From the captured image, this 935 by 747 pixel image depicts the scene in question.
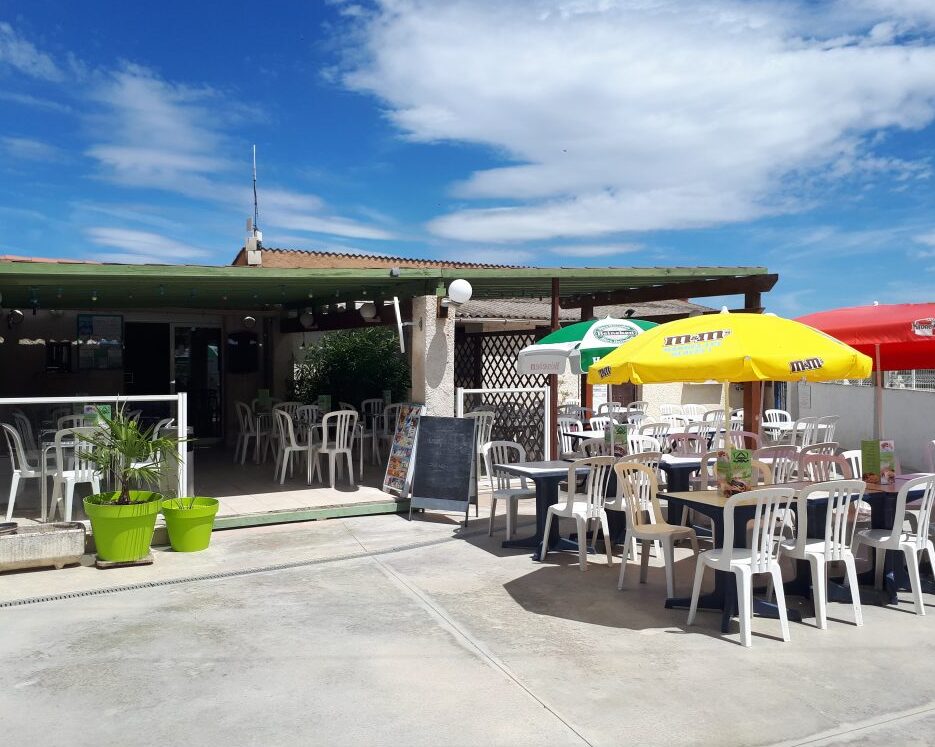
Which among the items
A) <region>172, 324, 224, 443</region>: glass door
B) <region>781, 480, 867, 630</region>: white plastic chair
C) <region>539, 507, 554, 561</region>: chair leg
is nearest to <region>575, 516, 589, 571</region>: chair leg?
<region>539, 507, 554, 561</region>: chair leg

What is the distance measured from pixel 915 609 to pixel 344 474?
630 centimetres

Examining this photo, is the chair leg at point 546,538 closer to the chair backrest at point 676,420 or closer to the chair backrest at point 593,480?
the chair backrest at point 593,480

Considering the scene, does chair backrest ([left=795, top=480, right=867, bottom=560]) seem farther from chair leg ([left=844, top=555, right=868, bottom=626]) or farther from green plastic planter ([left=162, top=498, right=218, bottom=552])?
green plastic planter ([left=162, top=498, right=218, bottom=552])

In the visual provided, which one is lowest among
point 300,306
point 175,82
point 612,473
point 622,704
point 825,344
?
point 622,704

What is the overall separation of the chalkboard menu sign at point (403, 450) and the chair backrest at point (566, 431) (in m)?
2.09

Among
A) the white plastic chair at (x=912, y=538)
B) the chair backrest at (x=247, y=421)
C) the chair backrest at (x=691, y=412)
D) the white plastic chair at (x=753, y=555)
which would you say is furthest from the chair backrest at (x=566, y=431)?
the white plastic chair at (x=753, y=555)

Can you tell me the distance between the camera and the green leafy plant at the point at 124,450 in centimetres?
568

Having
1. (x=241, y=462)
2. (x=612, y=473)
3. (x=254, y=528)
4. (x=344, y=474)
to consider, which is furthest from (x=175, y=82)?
(x=612, y=473)

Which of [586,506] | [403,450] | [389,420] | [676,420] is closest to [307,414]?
[389,420]

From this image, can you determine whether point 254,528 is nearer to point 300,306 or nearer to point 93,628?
point 93,628

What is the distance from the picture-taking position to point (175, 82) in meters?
15.4

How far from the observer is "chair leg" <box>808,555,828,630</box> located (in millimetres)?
4281

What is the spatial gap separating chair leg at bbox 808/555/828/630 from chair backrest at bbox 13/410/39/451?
594 cm

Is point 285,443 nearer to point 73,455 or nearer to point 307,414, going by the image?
point 307,414
